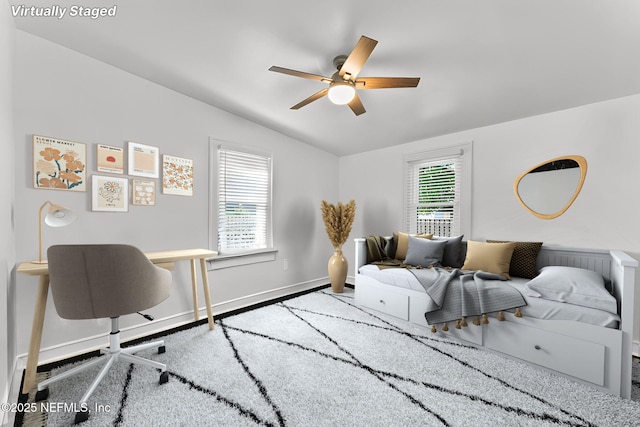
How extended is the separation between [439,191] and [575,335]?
204cm

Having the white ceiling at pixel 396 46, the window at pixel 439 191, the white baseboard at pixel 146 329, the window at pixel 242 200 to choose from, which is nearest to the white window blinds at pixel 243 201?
the window at pixel 242 200

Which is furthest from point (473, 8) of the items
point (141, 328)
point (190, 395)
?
point (141, 328)

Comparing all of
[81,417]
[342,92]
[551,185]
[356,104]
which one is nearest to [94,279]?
[81,417]

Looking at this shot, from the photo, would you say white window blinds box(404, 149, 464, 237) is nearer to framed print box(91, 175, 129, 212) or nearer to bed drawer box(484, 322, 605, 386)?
bed drawer box(484, 322, 605, 386)

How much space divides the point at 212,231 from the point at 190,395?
5.81 feet

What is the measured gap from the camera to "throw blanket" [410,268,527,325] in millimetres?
2117

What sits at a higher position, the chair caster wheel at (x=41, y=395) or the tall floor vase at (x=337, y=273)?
the tall floor vase at (x=337, y=273)

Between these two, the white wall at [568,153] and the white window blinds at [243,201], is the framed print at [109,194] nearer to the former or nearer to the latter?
the white window blinds at [243,201]

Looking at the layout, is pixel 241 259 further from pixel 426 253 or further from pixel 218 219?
pixel 426 253

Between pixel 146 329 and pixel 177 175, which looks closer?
pixel 146 329

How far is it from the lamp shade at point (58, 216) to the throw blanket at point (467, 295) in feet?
9.41

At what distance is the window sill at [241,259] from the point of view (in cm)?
311

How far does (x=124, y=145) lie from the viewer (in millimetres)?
2494

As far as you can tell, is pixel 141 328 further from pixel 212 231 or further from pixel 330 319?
pixel 330 319
